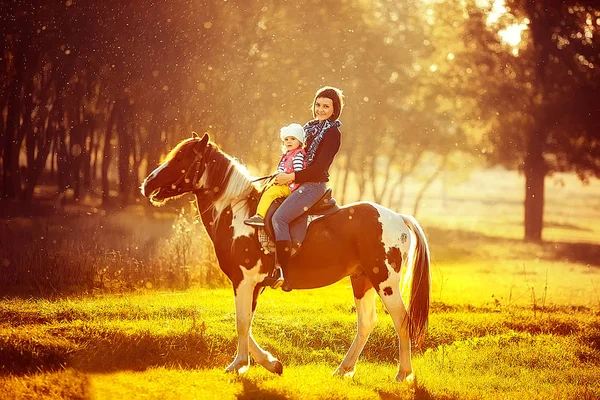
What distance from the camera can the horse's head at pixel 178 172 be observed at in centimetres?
940

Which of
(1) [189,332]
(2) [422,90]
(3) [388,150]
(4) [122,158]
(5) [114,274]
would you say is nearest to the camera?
(1) [189,332]

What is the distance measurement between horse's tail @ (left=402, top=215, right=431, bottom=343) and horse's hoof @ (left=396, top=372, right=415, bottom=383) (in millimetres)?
435

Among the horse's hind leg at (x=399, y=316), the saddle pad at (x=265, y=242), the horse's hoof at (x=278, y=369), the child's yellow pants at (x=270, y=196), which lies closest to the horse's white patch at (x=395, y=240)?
the horse's hind leg at (x=399, y=316)

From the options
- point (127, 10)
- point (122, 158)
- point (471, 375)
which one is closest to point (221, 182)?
point (471, 375)

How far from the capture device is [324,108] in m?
9.52

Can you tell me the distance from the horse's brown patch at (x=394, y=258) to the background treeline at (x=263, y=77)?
19.6 metres

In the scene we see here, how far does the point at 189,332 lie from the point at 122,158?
22560 millimetres

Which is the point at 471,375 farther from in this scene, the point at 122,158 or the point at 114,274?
the point at 122,158

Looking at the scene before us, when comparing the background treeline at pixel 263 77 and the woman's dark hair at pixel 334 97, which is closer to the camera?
the woman's dark hair at pixel 334 97

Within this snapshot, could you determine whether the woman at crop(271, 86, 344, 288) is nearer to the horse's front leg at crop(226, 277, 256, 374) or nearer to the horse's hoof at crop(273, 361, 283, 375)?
the horse's front leg at crop(226, 277, 256, 374)

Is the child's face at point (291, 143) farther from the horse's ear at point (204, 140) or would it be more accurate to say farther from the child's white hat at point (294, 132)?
the horse's ear at point (204, 140)

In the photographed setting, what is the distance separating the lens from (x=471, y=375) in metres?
10.6

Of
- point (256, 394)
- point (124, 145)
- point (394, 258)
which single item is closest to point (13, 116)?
point (124, 145)

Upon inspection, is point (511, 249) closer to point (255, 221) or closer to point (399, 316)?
point (399, 316)
